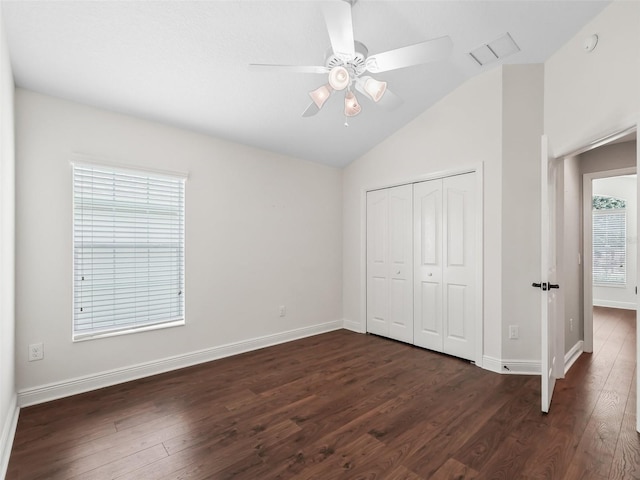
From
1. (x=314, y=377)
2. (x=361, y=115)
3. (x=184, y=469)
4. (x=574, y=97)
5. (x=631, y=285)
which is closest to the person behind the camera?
(x=184, y=469)

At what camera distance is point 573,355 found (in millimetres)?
3369

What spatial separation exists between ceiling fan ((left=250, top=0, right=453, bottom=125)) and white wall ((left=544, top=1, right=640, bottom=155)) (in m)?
1.40

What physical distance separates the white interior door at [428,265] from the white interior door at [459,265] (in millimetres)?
69

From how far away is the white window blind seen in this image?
21.3 ft

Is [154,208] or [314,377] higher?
[154,208]

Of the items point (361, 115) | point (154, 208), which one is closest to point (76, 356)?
point (154, 208)

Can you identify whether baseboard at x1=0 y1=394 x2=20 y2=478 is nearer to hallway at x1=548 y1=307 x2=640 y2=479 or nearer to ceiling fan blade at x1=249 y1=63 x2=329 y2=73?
ceiling fan blade at x1=249 y1=63 x2=329 y2=73

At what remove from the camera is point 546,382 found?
2.22m

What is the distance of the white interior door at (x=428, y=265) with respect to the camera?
141 inches

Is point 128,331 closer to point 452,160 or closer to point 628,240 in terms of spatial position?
point 452,160

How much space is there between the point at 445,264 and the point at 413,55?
2394 mm

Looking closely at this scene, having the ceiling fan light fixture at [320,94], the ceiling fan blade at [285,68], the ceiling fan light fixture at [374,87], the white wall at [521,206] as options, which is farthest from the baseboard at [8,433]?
the white wall at [521,206]

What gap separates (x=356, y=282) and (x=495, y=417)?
251 centimetres

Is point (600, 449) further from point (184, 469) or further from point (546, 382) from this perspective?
point (184, 469)
